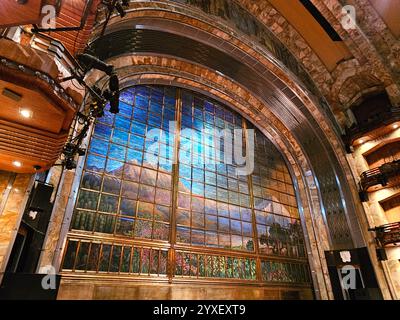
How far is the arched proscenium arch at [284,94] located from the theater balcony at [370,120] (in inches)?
27.7

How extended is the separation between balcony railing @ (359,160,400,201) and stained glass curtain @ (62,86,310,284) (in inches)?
111

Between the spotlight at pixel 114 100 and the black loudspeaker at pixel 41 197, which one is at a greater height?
the spotlight at pixel 114 100

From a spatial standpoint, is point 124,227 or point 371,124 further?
point 371,124

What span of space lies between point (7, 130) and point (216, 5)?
28.2 ft

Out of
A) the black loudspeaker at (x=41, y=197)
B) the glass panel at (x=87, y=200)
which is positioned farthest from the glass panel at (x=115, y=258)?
the black loudspeaker at (x=41, y=197)

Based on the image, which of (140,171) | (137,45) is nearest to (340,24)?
(137,45)

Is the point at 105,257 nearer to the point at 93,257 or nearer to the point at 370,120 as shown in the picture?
the point at 93,257

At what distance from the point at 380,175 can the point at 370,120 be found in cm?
244

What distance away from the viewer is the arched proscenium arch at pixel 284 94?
7.29 m

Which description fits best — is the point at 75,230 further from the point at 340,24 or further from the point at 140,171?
the point at 340,24

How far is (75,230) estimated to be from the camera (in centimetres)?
548

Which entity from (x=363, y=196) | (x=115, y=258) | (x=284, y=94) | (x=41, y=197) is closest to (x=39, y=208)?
(x=41, y=197)

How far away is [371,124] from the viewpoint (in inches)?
394

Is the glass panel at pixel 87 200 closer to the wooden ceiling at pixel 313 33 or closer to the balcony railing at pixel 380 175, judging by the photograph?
the balcony railing at pixel 380 175
